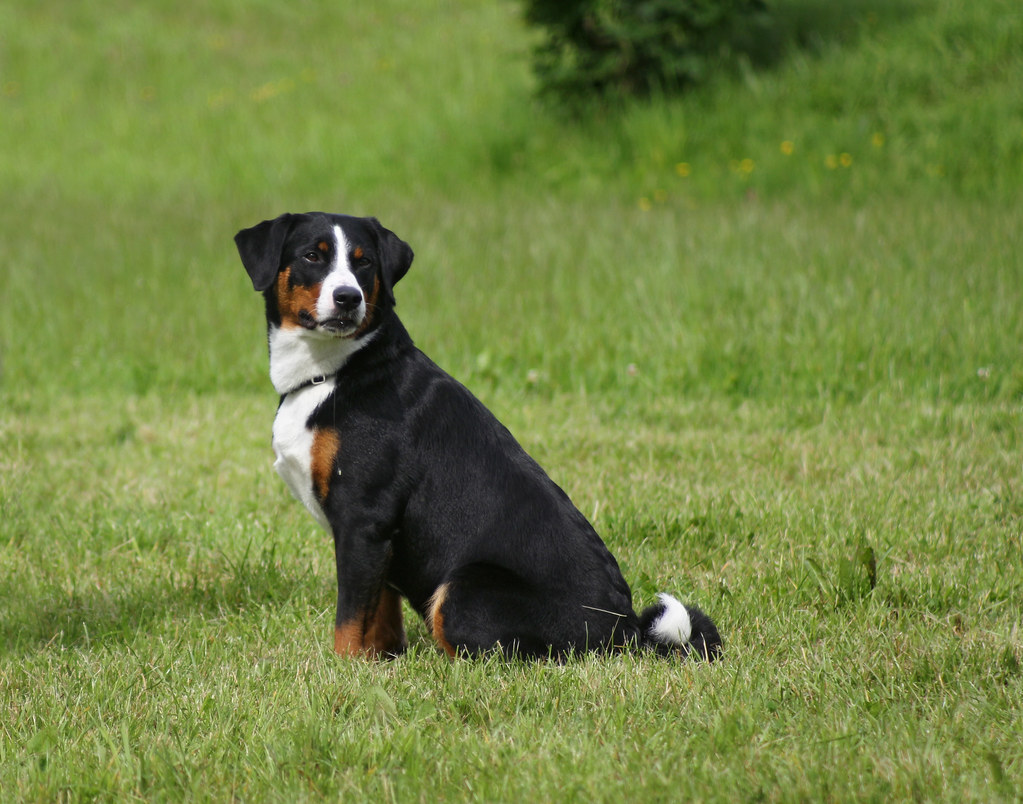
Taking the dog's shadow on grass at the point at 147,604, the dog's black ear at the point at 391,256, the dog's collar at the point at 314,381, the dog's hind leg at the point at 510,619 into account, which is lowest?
the dog's shadow on grass at the point at 147,604

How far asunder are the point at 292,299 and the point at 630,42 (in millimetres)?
9307

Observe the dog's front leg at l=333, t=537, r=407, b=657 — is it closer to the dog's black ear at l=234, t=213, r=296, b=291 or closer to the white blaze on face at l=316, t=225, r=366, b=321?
the white blaze on face at l=316, t=225, r=366, b=321

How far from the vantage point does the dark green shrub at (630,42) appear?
1141cm

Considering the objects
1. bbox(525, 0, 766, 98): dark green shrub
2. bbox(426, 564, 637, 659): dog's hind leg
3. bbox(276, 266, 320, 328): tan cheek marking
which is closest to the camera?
bbox(426, 564, 637, 659): dog's hind leg

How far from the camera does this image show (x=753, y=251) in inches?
313

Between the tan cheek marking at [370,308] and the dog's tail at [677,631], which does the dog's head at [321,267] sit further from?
the dog's tail at [677,631]

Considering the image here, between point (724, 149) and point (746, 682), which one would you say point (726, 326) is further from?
point (724, 149)

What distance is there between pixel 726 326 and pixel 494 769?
4659 millimetres

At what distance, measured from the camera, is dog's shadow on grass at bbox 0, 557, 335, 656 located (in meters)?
3.65

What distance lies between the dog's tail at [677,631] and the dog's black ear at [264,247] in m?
1.67

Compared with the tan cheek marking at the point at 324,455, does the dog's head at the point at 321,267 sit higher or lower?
higher

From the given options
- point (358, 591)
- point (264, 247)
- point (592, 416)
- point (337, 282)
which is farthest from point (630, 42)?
point (358, 591)

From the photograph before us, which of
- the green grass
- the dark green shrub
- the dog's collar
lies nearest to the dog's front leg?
the green grass

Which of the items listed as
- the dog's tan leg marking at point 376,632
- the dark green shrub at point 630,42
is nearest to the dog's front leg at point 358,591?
the dog's tan leg marking at point 376,632
